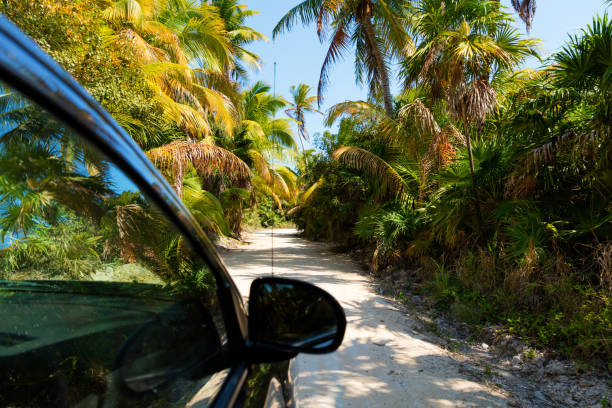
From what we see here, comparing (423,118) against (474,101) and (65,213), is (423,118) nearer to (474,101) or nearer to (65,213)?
(474,101)

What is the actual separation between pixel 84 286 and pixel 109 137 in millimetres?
364

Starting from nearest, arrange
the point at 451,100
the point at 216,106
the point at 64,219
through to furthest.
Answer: the point at 64,219, the point at 451,100, the point at 216,106

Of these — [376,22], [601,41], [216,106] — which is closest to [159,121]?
[216,106]

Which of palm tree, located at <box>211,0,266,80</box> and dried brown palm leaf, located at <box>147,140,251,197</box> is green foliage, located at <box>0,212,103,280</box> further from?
palm tree, located at <box>211,0,266,80</box>

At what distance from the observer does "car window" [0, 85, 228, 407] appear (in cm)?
62

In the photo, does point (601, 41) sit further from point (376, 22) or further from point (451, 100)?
point (376, 22)

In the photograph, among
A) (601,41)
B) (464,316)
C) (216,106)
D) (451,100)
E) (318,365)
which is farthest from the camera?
(216,106)

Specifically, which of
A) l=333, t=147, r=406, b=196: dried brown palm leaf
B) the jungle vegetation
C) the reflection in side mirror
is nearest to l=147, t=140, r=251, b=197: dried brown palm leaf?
the jungle vegetation

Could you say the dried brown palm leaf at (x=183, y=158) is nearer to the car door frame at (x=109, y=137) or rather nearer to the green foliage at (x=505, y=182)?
the green foliage at (x=505, y=182)

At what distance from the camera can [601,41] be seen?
415 cm

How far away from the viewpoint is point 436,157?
7.12m

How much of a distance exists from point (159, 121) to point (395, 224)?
644cm

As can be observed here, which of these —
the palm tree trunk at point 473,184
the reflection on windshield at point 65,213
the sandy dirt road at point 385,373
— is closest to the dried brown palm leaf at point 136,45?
the palm tree trunk at point 473,184

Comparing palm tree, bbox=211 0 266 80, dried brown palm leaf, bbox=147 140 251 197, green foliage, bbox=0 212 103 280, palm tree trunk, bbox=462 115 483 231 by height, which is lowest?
green foliage, bbox=0 212 103 280
